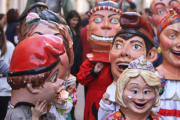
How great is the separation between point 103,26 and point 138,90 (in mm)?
1585

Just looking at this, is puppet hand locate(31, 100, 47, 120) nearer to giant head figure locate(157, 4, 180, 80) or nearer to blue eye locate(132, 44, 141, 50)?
blue eye locate(132, 44, 141, 50)

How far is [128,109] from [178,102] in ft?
3.60

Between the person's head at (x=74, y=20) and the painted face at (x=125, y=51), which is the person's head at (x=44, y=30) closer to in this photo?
the painted face at (x=125, y=51)

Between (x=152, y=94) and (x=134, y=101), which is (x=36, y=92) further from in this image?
(x=152, y=94)

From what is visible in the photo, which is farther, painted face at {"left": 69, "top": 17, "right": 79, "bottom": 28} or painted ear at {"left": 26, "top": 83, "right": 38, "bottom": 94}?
painted face at {"left": 69, "top": 17, "right": 79, "bottom": 28}

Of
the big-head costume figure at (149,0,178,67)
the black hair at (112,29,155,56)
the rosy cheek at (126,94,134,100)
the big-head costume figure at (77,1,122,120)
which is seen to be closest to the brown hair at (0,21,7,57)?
the big-head costume figure at (77,1,122,120)

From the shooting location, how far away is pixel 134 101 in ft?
7.73

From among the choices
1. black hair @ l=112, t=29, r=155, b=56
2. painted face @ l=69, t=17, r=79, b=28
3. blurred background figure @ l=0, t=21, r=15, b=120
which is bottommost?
blurred background figure @ l=0, t=21, r=15, b=120

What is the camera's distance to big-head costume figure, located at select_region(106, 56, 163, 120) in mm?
2332

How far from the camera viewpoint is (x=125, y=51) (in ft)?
9.97

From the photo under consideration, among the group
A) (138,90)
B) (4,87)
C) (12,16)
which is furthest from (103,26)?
(12,16)

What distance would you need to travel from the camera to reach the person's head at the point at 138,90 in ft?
7.64

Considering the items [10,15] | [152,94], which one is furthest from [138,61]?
[10,15]

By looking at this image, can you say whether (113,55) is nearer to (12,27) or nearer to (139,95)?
(139,95)
